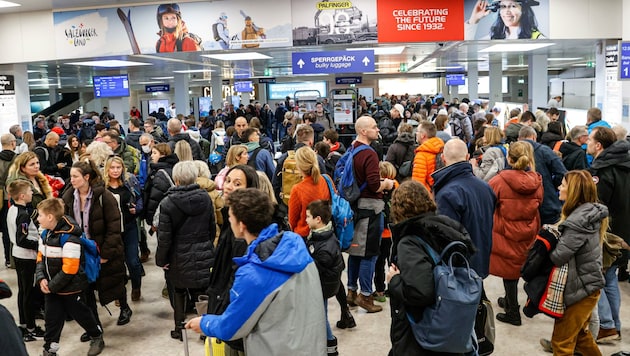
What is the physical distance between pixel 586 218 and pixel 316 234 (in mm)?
1796

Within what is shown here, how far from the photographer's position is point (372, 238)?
5.55 m

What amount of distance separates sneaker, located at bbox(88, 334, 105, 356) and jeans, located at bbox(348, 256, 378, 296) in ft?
7.56

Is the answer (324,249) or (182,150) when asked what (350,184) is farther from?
(182,150)

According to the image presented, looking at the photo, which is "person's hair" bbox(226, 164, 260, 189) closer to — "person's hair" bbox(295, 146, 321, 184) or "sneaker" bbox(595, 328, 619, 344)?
"person's hair" bbox(295, 146, 321, 184)

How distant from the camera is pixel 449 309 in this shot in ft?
9.65

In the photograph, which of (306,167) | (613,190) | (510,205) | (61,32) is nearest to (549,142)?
(613,190)

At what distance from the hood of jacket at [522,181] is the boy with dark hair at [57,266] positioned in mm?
3531

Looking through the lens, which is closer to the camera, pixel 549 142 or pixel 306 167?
pixel 306 167

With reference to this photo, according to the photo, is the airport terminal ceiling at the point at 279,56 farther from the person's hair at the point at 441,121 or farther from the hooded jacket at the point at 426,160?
the hooded jacket at the point at 426,160

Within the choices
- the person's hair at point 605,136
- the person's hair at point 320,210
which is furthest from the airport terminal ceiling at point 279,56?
the person's hair at point 320,210

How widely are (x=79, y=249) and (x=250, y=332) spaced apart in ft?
7.89

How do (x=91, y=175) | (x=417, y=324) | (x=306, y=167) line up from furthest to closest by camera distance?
(x=91, y=175) < (x=306, y=167) < (x=417, y=324)

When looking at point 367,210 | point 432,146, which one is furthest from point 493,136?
point 367,210

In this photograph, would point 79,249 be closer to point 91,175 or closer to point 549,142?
point 91,175
